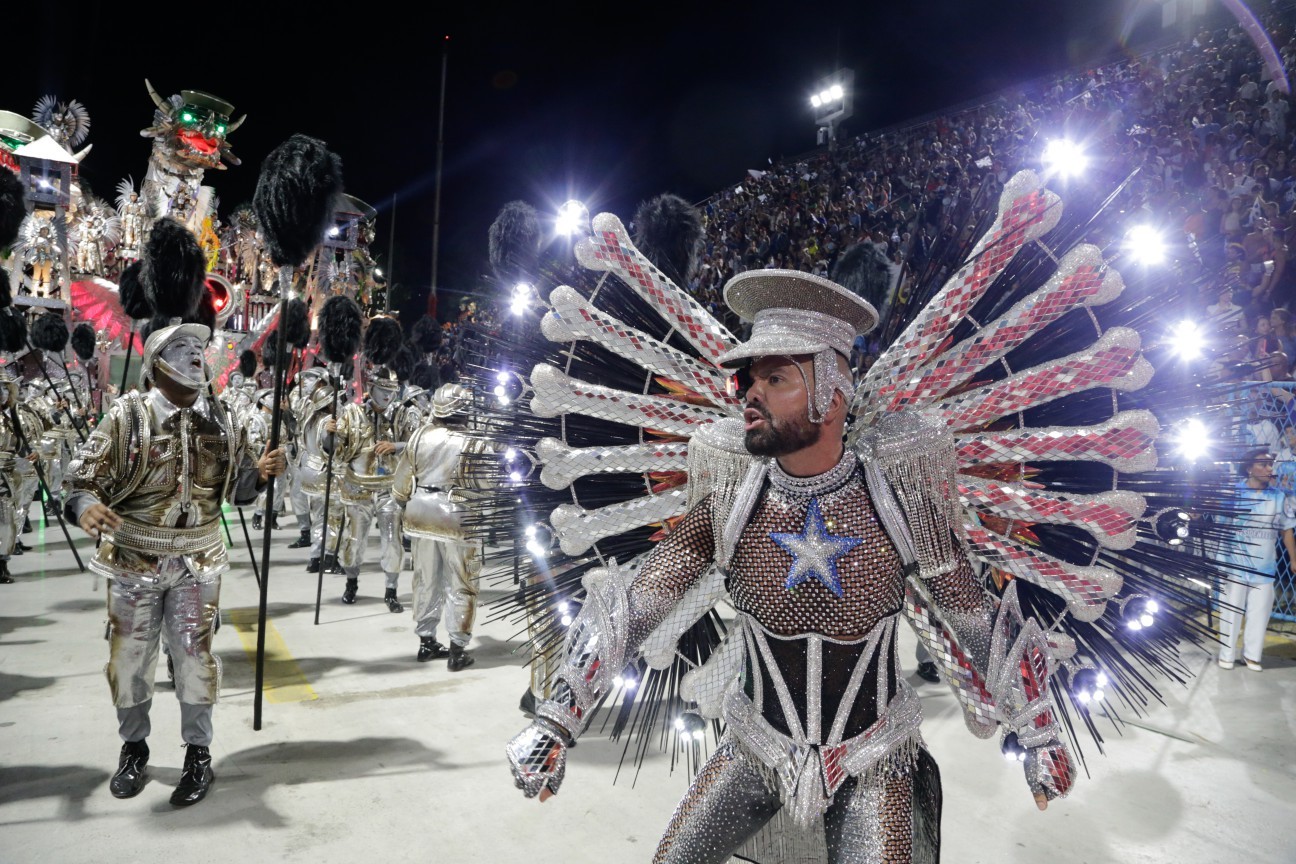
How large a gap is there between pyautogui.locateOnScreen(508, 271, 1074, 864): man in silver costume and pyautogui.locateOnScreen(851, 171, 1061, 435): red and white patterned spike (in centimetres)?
12

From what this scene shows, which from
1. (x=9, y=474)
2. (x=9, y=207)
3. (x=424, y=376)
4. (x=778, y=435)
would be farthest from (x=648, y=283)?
(x=9, y=474)

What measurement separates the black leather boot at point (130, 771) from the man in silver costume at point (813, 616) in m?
2.97

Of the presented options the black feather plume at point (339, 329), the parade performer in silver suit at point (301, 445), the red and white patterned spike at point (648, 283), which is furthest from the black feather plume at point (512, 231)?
the parade performer in silver suit at point (301, 445)

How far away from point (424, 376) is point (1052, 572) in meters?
7.58

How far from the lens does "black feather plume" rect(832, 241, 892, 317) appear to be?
10.4 ft

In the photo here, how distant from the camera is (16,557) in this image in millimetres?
10141

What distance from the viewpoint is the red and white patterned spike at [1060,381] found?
2.12m

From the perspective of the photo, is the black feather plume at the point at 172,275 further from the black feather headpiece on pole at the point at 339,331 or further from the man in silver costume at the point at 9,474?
the man in silver costume at the point at 9,474

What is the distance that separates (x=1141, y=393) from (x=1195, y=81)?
12.0 metres

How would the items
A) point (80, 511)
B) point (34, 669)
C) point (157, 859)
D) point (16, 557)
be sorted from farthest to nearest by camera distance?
point (16, 557), point (34, 669), point (80, 511), point (157, 859)

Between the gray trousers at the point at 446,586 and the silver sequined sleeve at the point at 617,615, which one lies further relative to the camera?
the gray trousers at the point at 446,586

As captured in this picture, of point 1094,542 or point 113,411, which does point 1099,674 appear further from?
point 113,411

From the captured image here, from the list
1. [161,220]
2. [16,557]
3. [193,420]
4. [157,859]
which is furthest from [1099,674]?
[16,557]

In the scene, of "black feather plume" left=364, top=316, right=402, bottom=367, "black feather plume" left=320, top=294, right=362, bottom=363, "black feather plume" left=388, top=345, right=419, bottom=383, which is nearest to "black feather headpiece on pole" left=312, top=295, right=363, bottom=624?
→ "black feather plume" left=320, top=294, right=362, bottom=363
